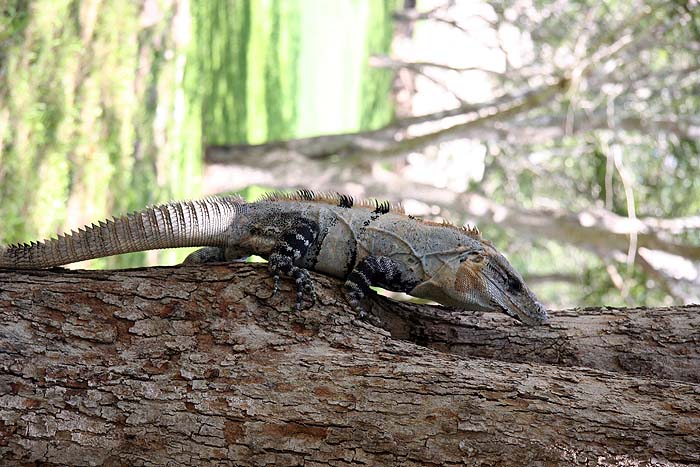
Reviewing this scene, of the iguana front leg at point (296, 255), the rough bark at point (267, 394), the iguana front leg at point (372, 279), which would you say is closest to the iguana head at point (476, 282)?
the iguana front leg at point (372, 279)

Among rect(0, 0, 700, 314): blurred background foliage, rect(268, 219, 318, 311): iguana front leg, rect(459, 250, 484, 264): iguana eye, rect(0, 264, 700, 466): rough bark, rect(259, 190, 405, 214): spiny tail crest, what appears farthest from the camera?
rect(0, 0, 700, 314): blurred background foliage

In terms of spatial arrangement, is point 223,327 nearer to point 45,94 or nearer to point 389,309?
point 389,309

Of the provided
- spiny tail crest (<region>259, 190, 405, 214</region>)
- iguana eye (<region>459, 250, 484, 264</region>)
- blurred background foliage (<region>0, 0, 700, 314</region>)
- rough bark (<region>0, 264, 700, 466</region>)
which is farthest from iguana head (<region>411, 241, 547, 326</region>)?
blurred background foliage (<region>0, 0, 700, 314</region>)

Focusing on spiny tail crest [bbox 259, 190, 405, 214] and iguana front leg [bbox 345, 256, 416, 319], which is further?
spiny tail crest [bbox 259, 190, 405, 214]

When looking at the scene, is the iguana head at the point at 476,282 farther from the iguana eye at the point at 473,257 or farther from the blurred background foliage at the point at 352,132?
the blurred background foliage at the point at 352,132

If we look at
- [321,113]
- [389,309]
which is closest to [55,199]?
[389,309]

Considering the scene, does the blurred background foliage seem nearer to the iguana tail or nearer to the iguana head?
the iguana tail
